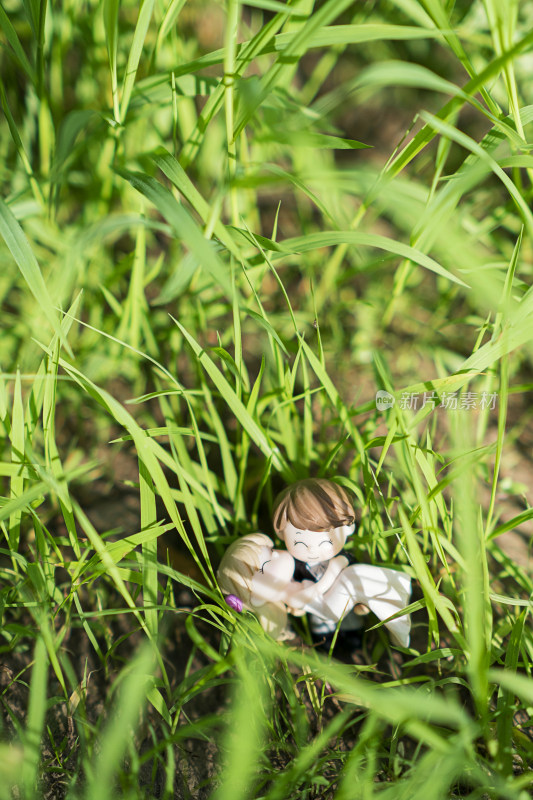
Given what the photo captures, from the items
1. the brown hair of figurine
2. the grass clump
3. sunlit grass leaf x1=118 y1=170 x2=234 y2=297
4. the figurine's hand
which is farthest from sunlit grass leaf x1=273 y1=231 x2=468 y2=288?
the figurine's hand

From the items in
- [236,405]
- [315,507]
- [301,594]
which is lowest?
[301,594]

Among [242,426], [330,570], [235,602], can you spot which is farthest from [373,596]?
[242,426]

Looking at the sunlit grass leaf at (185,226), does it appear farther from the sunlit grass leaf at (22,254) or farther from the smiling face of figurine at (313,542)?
the smiling face of figurine at (313,542)

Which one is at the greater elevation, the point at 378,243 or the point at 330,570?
the point at 378,243

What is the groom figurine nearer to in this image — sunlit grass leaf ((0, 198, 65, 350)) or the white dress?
the white dress

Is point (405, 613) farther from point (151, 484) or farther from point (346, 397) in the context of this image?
point (346, 397)

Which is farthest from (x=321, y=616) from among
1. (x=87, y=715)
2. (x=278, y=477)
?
(x=87, y=715)

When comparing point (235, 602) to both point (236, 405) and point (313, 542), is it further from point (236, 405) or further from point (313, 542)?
point (236, 405)
